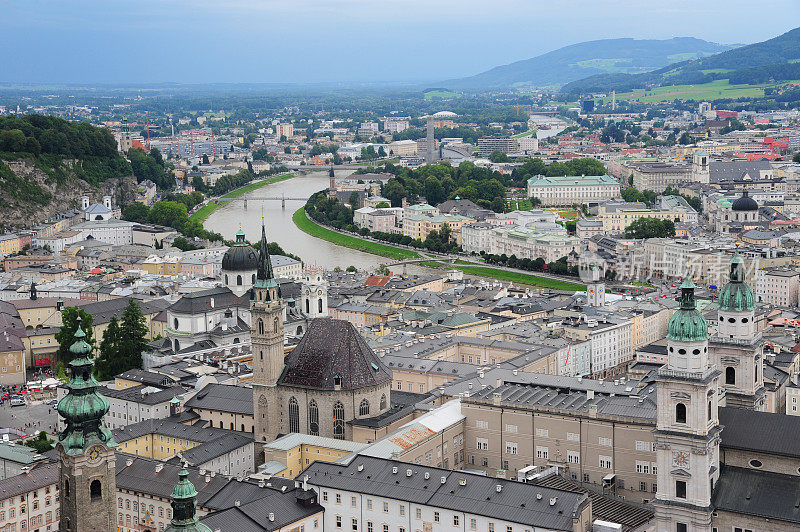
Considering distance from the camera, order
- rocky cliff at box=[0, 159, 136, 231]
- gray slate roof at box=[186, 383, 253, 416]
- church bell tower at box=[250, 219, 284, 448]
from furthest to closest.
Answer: rocky cliff at box=[0, 159, 136, 231] → gray slate roof at box=[186, 383, 253, 416] → church bell tower at box=[250, 219, 284, 448]

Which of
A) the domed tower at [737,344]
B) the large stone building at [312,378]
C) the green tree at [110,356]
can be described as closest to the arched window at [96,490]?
the large stone building at [312,378]

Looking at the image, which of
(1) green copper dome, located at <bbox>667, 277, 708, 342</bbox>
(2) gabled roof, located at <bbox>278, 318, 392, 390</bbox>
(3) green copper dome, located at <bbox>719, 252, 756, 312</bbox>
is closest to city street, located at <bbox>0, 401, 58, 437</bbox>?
(2) gabled roof, located at <bbox>278, 318, 392, 390</bbox>

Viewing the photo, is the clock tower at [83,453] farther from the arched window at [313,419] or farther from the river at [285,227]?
the river at [285,227]

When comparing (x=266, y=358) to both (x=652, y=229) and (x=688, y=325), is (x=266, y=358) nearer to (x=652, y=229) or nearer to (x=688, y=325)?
(x=688, y=325)

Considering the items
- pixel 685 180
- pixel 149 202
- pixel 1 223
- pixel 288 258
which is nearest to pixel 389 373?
pixel 288 258

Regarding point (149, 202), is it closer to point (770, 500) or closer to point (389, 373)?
point (389, 373)

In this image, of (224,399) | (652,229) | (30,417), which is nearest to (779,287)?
(652,229)

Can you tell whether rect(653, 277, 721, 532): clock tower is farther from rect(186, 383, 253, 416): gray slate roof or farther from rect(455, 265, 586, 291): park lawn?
rect(455, 265, 586, 291): park lawn
